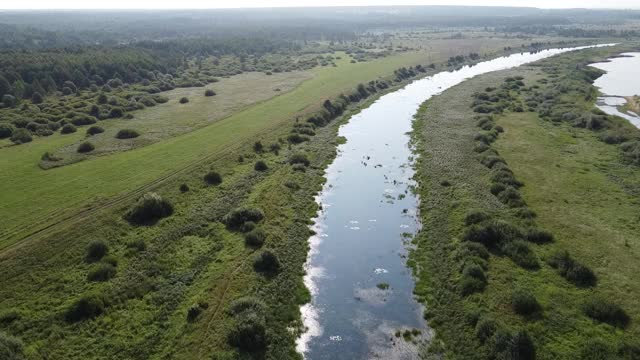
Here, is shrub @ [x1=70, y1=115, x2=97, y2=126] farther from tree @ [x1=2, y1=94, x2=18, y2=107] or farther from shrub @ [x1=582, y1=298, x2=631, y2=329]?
shrub @ [x1=582, y1=298, x2=631, y2=329]

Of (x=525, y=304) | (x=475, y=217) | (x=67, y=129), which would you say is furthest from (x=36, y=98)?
(x=525, y=304)

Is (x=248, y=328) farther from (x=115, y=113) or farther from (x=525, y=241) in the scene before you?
(x=115, y=113)

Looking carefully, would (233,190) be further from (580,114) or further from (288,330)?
(580,114)

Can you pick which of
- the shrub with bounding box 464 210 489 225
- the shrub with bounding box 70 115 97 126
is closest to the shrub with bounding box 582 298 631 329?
the shrub with bounding box 464 210 489 225

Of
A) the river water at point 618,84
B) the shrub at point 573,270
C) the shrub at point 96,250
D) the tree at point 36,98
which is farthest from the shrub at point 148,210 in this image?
the river water at point 618,84

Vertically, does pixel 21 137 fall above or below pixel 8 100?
above

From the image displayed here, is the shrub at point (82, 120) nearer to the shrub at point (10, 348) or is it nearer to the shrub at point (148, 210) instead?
the shrub at point (148, 210)
